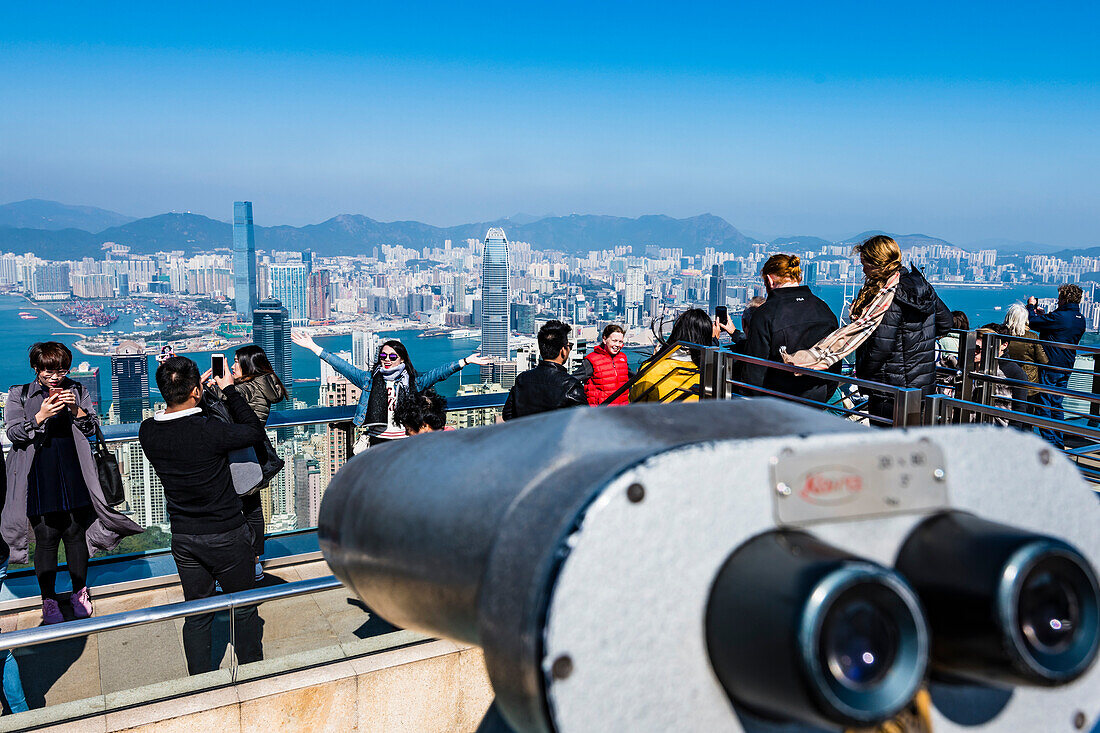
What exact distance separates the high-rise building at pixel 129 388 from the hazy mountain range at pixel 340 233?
33453 millimetres

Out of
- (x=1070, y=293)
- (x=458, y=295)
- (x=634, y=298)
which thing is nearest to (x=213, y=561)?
(x=1070, y=293)

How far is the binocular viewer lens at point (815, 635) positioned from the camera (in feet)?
2.71

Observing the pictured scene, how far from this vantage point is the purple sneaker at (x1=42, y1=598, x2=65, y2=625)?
5234 millimetres

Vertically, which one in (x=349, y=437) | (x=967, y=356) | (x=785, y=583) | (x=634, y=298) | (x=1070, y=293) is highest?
(x=1070, y=293)

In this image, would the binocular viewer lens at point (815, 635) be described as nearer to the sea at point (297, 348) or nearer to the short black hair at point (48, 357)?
the sea at point (297, 348)

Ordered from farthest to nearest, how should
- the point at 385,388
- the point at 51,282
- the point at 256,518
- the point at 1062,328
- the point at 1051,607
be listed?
the point at 51,282, the point at 1062,328, the point at 385,388, the point at 256,518, the point at 1051,607

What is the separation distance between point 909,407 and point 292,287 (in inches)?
2386

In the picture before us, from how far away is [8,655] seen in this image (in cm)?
320

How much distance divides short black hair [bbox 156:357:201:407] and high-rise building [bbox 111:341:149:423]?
1107 millimetres

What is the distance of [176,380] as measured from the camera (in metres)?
4.27

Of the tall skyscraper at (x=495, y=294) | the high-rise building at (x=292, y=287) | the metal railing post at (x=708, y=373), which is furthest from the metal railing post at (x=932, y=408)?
the high-rise building at (x=292, y=287)

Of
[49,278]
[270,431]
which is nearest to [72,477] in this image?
[270,431]

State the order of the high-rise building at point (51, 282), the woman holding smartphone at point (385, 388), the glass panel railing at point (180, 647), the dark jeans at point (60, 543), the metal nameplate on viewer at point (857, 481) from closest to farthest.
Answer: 1. the metal nameplate on viewer at point (857, 481)
2. the glass panel railing at point (180, 647)
3. the dark jeans at point (60, 543)
4. the woman holding smartphone at point (385, 388)
5. the high-rise building at point (51, 282)

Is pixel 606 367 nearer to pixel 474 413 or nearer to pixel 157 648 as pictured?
pixel 474 413
